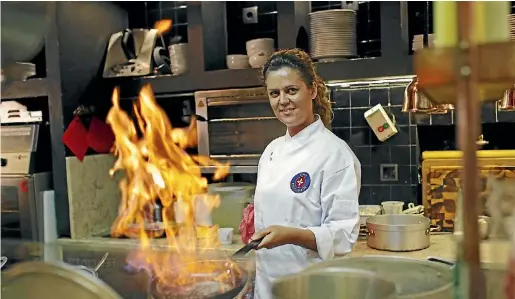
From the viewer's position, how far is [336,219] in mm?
1547

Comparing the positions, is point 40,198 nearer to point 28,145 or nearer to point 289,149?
point 28,145

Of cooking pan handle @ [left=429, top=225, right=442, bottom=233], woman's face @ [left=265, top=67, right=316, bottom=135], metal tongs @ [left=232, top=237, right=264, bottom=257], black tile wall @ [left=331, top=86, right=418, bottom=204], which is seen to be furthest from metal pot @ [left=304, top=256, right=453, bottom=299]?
black tile wall @ [left=331, top=86, right=418, bottom=204]

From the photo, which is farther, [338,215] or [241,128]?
[241,128]

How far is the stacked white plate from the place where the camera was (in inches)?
100

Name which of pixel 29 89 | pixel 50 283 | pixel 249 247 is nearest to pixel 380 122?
A: pixel 249 247

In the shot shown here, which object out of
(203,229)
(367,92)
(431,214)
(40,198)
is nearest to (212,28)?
(367,92)

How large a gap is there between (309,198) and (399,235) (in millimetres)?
795

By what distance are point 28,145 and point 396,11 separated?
2.09 metres

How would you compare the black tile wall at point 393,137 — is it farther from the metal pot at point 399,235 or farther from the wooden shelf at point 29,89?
the wooden shelf at point 29,89

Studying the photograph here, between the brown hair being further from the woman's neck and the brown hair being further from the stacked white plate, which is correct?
the stacked white plate

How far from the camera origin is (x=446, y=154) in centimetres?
249

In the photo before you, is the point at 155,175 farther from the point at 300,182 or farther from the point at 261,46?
the point at 300,182

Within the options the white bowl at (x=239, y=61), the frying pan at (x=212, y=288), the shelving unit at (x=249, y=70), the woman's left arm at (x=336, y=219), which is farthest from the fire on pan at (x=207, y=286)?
the white bowl at (x=239, y=61)

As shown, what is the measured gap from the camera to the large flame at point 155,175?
2.76m
